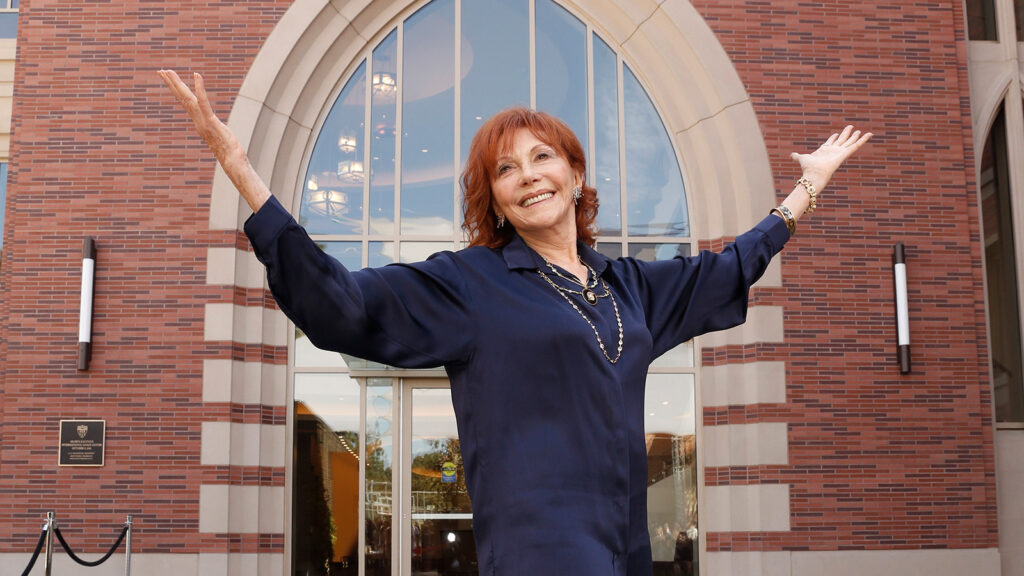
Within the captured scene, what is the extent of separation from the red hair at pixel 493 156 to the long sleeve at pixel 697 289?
0.30m

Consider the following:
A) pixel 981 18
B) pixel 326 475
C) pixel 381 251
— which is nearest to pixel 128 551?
pixel 326 475

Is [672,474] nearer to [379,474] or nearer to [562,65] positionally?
[379,474]

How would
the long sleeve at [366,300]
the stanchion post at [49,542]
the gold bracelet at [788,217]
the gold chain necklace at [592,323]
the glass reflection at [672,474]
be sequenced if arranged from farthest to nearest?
the glass reflection at [672,474] → the stanchion post at [49,542] → the gold bracelet at [788,217] → the gold chain necklace at [592,323] → the long sleeve at [366,300]

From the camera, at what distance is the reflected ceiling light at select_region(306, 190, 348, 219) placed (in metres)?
10.1

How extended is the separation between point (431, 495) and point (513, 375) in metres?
8.07

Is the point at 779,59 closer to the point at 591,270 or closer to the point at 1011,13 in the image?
the point at 1011,13

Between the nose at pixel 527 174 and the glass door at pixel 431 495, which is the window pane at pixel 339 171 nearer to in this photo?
the glass door at pixel 431 495

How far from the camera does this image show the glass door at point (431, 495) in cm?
958

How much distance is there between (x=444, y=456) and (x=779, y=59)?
16.5ft

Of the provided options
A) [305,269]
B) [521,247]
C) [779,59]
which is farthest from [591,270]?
[779,59]

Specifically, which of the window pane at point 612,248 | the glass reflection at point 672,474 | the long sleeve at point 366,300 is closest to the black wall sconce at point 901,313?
the glass reflection at point 672,474

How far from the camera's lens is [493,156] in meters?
2.09

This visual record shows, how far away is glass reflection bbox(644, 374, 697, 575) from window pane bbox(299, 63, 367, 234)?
3381 millimetres

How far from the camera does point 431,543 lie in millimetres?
9609
